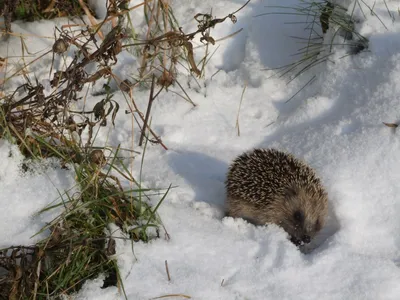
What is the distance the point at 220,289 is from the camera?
3.65 meters

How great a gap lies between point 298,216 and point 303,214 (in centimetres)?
4

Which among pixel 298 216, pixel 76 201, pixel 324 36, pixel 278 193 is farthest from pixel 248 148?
pixel 76 201

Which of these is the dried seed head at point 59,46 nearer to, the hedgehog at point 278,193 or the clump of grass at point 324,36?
the hedgehog at point 278,193

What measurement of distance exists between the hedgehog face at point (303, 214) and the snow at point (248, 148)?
10cm

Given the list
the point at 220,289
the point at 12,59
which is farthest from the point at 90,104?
the point at 220,289

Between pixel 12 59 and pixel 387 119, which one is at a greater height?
pixel 12 59

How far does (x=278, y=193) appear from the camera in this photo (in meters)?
4.15

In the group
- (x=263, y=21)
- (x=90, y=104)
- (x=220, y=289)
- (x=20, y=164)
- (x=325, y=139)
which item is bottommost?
(x=220, y=289)

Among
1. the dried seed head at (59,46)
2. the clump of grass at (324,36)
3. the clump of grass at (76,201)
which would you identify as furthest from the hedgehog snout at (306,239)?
the dried seed head at (59,46)

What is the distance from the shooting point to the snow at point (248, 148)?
371cm

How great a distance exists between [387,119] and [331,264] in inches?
50.1

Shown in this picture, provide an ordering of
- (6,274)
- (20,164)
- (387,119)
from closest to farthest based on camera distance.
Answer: (6,274) → (20,164) → (387,119)

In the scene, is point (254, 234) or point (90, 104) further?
point (90, 104)

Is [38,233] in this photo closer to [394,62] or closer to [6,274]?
[6,274]
